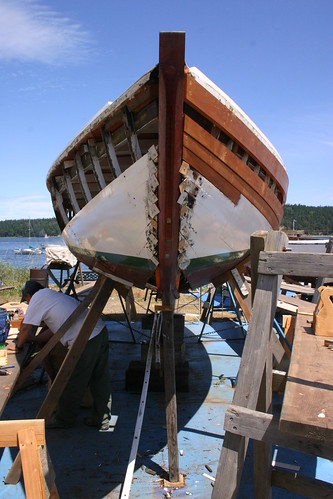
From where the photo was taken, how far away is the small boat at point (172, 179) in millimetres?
2873

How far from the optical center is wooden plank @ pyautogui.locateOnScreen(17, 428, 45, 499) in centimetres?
177

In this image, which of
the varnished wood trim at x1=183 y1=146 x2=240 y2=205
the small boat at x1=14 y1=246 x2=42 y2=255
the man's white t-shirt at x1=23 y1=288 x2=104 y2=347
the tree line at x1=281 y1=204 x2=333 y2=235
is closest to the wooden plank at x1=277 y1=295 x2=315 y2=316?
the varnished wood trim at x1=183 y1=146 x2=240 y2=205

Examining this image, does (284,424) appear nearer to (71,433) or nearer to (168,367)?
(168,367)

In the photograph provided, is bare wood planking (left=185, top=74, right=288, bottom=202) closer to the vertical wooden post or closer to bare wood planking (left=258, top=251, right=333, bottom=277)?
bare wood planking (left=258, top=251, right=333, bottom=277)

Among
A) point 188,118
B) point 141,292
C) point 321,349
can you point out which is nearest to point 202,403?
point 321,349

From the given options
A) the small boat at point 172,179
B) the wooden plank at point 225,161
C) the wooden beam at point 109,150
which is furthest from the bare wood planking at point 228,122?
the wooden beam at point 109,150

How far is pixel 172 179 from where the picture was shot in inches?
121

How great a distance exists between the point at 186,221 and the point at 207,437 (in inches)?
79.6

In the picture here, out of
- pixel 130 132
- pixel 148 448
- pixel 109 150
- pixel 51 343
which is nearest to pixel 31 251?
pixel 51 343

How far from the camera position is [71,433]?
393 centimetres

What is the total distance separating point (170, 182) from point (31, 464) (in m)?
1.99

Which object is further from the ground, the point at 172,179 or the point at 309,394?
the point at 172,179

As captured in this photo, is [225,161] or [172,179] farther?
[225,161]

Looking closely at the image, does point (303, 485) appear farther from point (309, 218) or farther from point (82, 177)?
point (309, 218)
